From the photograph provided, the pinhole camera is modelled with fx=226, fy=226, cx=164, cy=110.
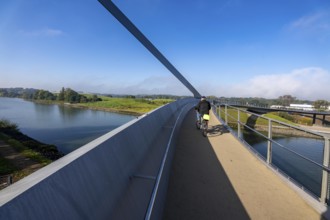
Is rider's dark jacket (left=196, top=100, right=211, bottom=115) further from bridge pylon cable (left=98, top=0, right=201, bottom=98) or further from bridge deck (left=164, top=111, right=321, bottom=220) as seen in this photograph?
bridge pylon cable (left=98, top=0, right=201, bottom=98)

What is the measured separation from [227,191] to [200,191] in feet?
1.69

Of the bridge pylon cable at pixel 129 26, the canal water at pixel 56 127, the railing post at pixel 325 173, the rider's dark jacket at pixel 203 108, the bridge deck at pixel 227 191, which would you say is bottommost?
the canal water at pixel 56 127

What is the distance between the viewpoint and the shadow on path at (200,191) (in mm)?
3412

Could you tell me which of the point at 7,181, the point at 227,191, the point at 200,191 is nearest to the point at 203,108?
the point at 227,191

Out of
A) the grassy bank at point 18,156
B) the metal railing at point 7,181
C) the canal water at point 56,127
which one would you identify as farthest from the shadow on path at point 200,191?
the canal water at point 56,127

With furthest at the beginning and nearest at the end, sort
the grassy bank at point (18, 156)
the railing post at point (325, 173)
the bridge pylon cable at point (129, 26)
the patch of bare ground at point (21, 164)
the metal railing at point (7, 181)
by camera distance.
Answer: the grassy bank at point (18, 156) < the patch of bare ground at point (21, 164) < the bridge pylon cable at point (129, 26) < the railing post at point (325, 173) < the metal railing at point (7, 181)

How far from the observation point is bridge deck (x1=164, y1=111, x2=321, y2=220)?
11.3ft

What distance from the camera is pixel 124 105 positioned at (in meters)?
68.3

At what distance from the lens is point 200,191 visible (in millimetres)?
4121

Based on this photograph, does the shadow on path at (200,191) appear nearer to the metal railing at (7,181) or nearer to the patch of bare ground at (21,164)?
the metal railing at (7,181)

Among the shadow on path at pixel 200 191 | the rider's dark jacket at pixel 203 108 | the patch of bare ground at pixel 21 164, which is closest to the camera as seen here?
the shadow on path at pixel 200 191

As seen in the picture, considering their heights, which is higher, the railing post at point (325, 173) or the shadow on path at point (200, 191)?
the railing post at point (325, 173)

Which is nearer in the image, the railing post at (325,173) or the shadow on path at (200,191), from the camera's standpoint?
the shadow on path at (200,191)

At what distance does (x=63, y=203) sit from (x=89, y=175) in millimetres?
476
